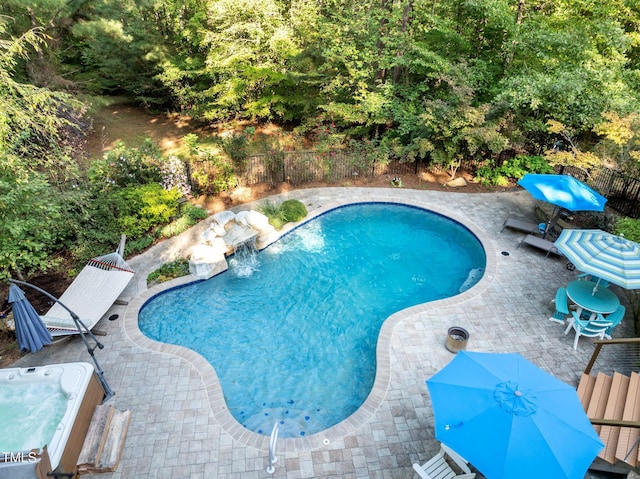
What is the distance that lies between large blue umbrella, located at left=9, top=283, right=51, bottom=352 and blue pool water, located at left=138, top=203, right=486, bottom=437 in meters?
2.21

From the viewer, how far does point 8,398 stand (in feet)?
21.7

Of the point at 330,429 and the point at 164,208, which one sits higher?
the point at 164,208

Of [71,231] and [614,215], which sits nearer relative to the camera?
[71,231]

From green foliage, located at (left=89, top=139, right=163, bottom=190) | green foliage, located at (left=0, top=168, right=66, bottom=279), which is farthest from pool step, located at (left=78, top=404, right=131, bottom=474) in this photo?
green foliage, located at (left=89, top=139, right=163, bottom=190)

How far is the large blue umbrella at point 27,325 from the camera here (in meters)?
6.64

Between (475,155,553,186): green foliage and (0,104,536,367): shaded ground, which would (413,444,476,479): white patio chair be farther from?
(475,155,553,186): green foliage

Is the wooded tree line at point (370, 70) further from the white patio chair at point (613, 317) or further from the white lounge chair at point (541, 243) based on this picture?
the white patio chair at point (613, 317)

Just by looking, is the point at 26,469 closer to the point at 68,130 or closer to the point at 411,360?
the point at 411,360

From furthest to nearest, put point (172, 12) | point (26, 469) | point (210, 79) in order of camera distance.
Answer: point (210, 79)
point (172, 12)
point (26, 469)

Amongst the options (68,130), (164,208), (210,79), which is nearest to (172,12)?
(210,79)

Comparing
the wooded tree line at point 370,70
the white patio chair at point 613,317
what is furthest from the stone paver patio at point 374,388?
the wooded tree line at point 370,70

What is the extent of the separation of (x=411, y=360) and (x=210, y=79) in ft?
60.1

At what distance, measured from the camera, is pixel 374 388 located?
7.45 m

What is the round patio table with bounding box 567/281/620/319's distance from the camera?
837 cm
